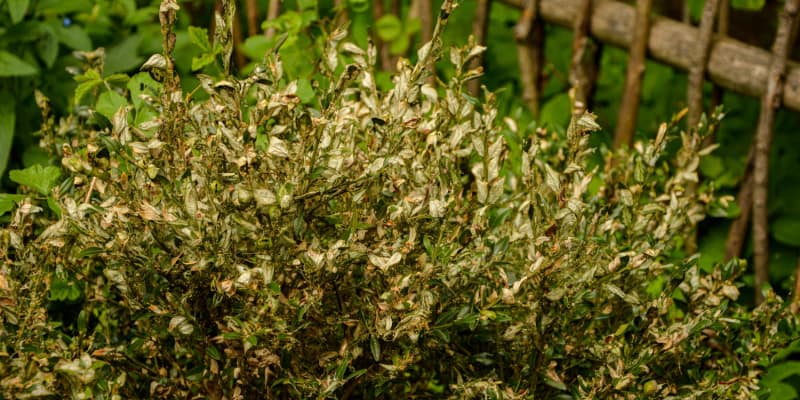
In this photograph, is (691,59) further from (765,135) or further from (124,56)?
(124,56)

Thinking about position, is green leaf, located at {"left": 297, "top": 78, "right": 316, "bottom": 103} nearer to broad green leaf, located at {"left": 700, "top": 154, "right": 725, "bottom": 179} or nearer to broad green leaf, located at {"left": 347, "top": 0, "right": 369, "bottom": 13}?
broad green leaf, located at {"left": 347, "top": 0, "right": 369, "bottom": 13}

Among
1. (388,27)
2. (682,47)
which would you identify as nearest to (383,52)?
(388,27)

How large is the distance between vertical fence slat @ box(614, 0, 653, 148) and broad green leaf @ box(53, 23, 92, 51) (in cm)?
153

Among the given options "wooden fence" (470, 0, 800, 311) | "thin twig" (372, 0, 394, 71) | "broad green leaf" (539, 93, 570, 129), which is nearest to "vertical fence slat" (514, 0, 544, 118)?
"wooden fence" (470, 0, 800, 311)

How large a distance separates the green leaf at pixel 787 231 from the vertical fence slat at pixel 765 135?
145mm

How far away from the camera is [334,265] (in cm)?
133

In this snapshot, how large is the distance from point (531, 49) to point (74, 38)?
138cm

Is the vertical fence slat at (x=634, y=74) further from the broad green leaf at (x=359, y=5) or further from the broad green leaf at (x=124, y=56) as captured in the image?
the broad green leaf at (x=124, y=56)

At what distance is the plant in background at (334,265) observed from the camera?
1.34 metres

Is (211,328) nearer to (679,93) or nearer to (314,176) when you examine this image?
(314,176)

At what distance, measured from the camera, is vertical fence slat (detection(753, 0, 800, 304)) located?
2.16 metres

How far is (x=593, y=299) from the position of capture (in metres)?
1.54

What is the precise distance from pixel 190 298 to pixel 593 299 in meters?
0.72

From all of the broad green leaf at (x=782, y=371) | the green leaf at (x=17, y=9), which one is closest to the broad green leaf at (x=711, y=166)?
the broad green leaf at (x=782, y=371)
